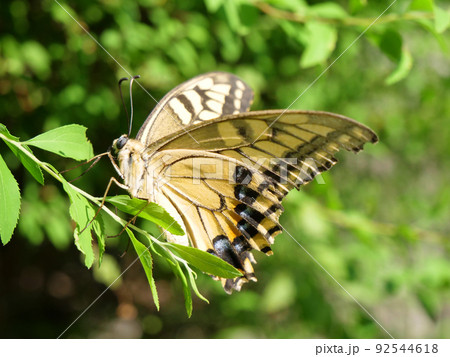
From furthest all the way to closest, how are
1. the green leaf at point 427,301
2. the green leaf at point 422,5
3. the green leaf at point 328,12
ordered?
the green leaf at point 427,301, the green leaf at point 328,12, the green leaf at point 422,5

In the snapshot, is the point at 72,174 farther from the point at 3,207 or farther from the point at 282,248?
the point at 282,248

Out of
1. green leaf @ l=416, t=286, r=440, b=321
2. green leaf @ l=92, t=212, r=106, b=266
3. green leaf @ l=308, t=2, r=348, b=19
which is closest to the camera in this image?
green leaf @ l=92, t=212, r=106, b=266

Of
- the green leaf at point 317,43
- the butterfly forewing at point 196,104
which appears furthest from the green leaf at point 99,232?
the green leaf at point 317,43

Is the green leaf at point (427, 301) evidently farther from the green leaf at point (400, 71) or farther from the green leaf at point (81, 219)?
the green leaf at point (81, 219)

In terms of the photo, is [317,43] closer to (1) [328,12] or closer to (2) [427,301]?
(1) [328,12]

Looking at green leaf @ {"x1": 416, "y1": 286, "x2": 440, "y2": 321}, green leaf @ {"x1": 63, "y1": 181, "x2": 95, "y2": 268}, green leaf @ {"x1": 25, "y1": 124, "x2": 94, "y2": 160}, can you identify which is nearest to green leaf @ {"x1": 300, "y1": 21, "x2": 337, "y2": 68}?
green leaf @ {"x1": 25, "y1": 124, "x2": 94, "y2": 160}

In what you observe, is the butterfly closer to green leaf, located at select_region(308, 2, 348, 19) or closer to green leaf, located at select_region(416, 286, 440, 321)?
green leaf, located at select_region(308, 2, 348, 19)
